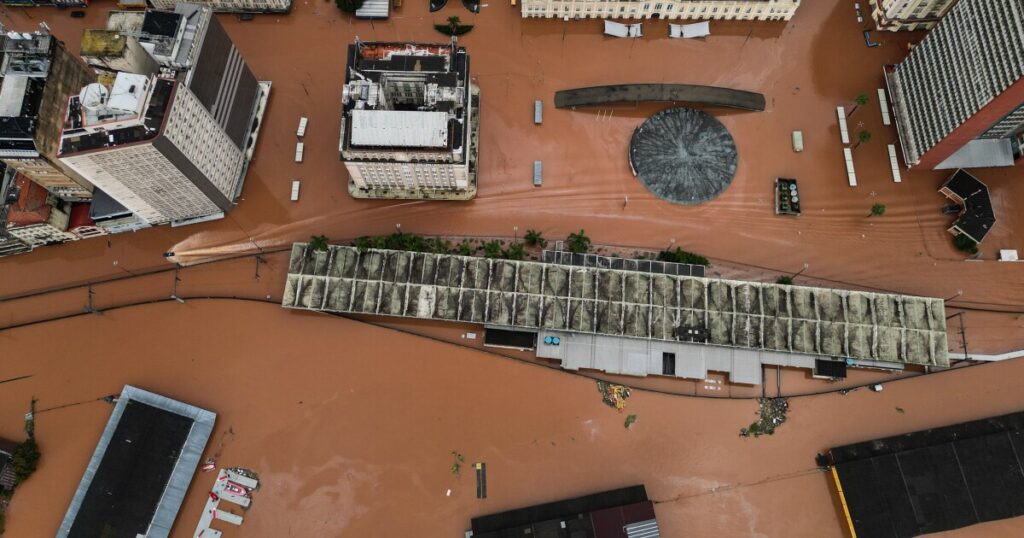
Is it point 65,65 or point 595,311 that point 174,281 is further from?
point 595,311

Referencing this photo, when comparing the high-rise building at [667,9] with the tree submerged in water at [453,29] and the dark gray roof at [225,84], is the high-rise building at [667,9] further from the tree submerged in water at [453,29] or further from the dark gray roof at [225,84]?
the dark gray roof at [225,84]

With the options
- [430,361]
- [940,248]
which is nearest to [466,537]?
[430,361]

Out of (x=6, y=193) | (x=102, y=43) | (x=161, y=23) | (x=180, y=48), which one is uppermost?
(x=161, y=23)

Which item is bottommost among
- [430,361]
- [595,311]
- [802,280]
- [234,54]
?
[430,361]

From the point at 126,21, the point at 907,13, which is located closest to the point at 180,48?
the point at 126,21

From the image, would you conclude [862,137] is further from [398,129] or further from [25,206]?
[25,206]

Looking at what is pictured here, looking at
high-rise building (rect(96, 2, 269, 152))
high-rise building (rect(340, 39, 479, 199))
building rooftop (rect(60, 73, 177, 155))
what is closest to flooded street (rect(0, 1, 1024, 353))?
high-rise building (rect(340, 39, 479, 199))
